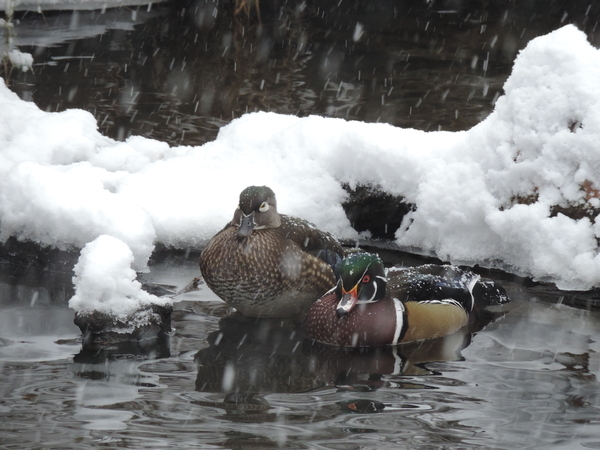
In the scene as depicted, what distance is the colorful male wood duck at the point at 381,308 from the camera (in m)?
4.77

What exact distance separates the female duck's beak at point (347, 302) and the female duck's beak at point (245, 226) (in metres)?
0.64

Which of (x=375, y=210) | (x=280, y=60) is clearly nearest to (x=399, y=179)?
(x=375, y=210)

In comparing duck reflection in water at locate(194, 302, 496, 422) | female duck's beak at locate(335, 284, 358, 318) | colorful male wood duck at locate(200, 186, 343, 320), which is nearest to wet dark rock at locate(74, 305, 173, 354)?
duck reflection in water at locate(194, 302, 496, 422)

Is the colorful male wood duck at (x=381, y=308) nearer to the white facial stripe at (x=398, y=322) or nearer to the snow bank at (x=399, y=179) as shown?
the white facial stripe at (x=398, y=322)

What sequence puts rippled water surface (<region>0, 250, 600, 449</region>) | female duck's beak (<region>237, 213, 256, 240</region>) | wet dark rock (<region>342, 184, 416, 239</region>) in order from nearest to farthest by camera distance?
rippled water surface (<region>0, 250, 600, 449</region>) → female duck's beak (<region>237, 213, 256, 240</region>) → wet dark rock (<region>342, 184, 416, 239</region>)

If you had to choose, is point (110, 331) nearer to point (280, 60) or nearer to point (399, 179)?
point (399, 179)

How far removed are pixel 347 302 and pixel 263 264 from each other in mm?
541

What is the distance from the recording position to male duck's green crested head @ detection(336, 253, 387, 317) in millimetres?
4762

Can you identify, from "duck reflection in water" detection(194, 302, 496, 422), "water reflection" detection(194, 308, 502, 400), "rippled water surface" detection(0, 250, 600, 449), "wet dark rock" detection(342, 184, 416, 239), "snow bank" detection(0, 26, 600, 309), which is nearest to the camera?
"rippled water surface" detection(0, 250, 600, 449)

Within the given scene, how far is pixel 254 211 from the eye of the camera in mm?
5000

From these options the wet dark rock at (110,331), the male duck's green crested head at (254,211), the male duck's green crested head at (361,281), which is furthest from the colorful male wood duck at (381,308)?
the wet dark rock at (110,331)

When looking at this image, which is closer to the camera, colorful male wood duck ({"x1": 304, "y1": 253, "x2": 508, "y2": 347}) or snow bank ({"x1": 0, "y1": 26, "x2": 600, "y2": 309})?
colorful male wood duck ({"x1": 304, "y1": 253, "x2": 508, "y2": 347})

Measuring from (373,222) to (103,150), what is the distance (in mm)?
2376

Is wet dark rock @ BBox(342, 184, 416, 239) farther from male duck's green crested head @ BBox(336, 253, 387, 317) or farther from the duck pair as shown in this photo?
male duck's green crested head @ BBox(336, 253, 387, 317)
